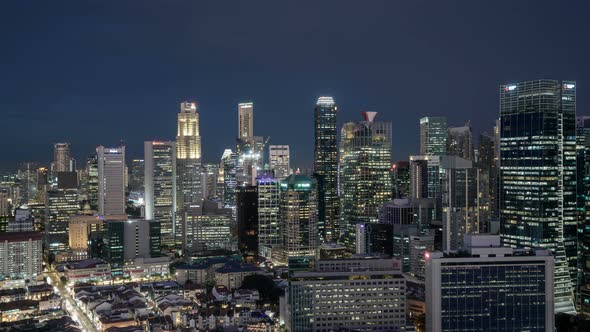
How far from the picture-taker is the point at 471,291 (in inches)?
874

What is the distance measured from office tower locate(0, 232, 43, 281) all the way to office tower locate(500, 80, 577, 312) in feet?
88.1

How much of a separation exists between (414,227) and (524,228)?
484 inches

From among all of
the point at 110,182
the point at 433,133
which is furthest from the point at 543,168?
the point at 110,182

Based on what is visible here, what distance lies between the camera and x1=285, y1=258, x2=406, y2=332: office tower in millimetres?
26094

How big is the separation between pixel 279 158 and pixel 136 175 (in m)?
16.8

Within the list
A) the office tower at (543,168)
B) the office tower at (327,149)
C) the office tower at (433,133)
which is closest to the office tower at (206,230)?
the office tower at (327,149)

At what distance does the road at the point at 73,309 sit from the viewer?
95.7ft

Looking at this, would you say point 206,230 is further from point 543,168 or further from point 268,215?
point 543,168

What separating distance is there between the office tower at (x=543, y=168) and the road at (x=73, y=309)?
1874 centimetres

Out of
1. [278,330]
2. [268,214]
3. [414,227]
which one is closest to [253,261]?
[268,214]

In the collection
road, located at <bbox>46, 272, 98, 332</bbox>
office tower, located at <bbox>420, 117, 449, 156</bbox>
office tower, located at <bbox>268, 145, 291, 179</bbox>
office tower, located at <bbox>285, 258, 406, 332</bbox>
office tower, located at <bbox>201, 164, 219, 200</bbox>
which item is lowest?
road, located at <bbox>46, 272, 98, 332</bbox>

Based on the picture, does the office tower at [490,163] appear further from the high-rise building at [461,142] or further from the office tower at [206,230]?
the office tower at [206,230]

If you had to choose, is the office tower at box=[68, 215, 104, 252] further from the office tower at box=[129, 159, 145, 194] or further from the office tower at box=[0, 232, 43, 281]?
the office tower at box=[129, 159, 145, 194]

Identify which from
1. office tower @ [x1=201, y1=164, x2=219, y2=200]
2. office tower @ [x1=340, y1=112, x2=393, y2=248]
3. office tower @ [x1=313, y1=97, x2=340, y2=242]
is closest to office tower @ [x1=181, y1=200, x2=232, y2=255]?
office tower @ [x1=340, y1=112, x2=393, y2=248]
